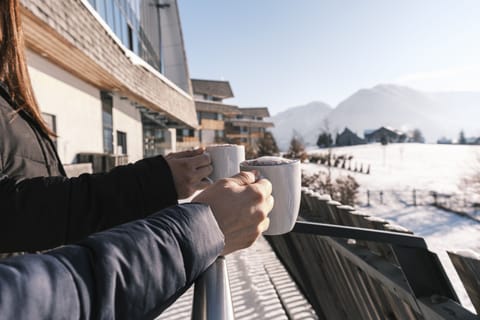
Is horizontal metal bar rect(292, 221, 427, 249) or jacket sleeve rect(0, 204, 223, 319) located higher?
jacket sleeve rect(0, 204, 223, 319)

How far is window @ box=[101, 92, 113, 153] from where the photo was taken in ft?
30.0

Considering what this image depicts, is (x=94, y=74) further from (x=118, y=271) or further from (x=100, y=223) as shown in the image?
(x=118, y=271)

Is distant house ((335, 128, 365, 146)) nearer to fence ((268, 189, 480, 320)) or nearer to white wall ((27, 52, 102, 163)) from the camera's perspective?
white wall ((27, 52, 102, 163))

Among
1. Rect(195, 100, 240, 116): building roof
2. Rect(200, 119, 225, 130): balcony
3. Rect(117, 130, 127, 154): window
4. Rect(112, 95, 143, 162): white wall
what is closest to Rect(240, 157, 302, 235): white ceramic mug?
Rect(112, 95, 143, 162): white wall

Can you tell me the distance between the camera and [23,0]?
10.8 ft

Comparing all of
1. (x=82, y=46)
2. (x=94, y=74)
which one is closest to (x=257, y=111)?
(x=94, y=74)

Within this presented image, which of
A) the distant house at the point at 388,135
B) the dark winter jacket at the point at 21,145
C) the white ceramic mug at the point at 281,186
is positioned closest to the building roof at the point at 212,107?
the dark winter jacket at the point at 21,145

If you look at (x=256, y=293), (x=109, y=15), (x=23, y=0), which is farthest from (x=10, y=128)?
(x=109, y=15)

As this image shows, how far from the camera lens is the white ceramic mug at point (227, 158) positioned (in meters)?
1.19

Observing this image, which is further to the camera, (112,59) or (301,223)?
(112,59)

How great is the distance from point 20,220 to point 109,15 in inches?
Answer: 386

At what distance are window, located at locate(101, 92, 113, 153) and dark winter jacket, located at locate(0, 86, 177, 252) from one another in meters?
8.51

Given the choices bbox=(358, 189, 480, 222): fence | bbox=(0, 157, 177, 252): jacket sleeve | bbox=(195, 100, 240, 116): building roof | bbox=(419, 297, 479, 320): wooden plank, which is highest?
bbox=(195, 100, 240, 116): building roof

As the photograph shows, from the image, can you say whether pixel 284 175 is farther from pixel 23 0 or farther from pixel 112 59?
pixel 112 59
